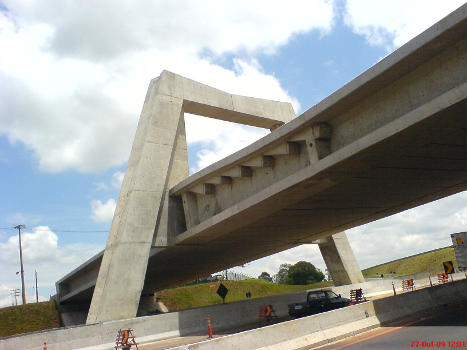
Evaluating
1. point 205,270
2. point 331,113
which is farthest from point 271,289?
point 331,113

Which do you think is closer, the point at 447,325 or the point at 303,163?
the point at 447,325

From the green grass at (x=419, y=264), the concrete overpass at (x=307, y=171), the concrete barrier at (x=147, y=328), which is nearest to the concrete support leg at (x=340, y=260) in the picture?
the concrete overpass at (x=307, y=171)

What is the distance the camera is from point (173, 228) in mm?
23391

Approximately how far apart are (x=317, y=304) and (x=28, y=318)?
26475 mm

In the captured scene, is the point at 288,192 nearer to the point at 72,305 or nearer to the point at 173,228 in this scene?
the point at 173,228

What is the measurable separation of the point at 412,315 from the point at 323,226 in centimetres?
1042

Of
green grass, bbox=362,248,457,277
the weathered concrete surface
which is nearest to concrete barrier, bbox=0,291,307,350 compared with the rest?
the weathered concrete surface

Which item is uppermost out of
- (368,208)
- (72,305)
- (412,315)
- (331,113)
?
(331,113)

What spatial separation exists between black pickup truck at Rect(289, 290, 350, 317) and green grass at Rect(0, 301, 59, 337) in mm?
23936

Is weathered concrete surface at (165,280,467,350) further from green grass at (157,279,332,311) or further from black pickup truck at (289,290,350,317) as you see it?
green grass at (157,279,332,311)

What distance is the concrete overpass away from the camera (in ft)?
42.2

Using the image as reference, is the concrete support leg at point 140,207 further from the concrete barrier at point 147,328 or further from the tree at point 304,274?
the tree at point 304,274

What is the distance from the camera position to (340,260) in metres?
32.6

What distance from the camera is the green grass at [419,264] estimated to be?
223 feet
